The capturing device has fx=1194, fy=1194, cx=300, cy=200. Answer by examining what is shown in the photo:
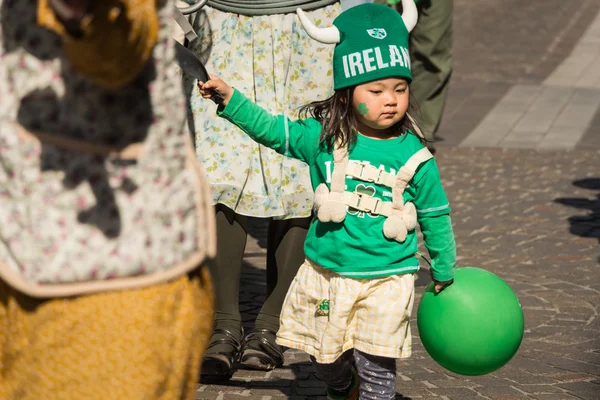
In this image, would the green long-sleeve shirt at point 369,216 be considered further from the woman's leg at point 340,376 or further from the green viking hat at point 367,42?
the woman's leg at point 340,376

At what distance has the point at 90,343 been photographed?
2309 mm

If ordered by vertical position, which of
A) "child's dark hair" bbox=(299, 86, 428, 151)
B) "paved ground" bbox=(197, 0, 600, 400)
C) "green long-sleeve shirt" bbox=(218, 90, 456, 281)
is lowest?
"paved ground" bbox=(197, 0, 600, 400)

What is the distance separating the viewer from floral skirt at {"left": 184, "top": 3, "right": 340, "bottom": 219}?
473cm

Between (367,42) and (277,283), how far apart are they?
148cm

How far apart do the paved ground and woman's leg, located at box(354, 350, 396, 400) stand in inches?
25.9

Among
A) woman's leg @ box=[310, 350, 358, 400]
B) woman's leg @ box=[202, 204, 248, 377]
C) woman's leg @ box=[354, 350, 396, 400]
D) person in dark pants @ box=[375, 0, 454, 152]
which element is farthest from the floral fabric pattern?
person in dark pants @ box=[375, 0, 454, 152]

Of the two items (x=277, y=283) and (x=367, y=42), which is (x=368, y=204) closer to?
(x=367, y=42)

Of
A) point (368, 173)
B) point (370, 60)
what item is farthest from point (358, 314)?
point (370, 60)

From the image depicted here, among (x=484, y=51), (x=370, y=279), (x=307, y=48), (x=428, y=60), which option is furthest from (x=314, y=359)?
(x=484, y=51)

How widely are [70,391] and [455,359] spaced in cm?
183

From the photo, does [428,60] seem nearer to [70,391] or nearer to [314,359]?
[314,359]

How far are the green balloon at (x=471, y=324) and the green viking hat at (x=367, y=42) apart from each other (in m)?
0.72

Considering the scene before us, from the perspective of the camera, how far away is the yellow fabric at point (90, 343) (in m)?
2.31

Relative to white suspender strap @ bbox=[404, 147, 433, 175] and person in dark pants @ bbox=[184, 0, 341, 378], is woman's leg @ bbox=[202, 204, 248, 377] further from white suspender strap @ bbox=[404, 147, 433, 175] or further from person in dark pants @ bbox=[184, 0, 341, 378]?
white suspender strap @ bbox=[404, 147, 433, 175]
